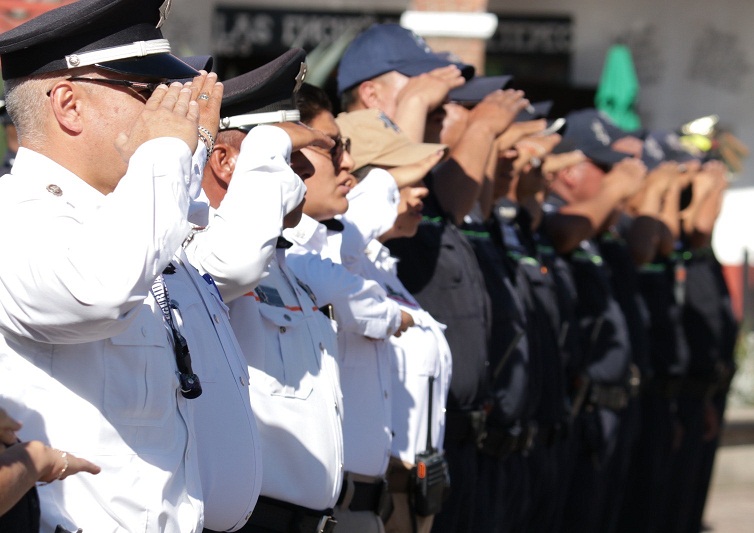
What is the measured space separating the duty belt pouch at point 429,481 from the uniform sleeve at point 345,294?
65cm

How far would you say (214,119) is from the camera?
8.52 ft

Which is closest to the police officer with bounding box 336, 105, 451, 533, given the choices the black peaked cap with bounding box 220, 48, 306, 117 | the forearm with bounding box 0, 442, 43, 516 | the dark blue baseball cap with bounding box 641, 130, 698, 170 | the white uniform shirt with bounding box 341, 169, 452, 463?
the white uniform shirt with bounding box 341, 169, 452, 463

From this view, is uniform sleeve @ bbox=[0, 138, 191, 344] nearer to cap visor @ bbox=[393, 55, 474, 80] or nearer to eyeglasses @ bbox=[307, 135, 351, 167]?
eyeglasses @ bbox=[307, 135, 351, 167]

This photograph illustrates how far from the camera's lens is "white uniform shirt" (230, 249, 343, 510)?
3.29 meters

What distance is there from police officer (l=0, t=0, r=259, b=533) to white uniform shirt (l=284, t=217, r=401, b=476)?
3.31 feet

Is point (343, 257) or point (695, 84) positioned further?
point (695, 84)

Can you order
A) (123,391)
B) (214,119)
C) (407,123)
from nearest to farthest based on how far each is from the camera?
(123,391) < (214,119) < (407,123)

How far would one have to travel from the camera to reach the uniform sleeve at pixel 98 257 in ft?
7.29

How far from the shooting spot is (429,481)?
4.31m

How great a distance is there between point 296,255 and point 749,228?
10.0 meters

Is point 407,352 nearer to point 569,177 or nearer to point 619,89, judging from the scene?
point 569,177

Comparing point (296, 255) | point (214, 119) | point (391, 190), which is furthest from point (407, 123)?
point (214, 119)

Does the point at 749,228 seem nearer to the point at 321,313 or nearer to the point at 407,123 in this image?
the point at 407,123

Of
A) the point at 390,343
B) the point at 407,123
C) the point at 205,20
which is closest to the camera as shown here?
the point at 390,343
